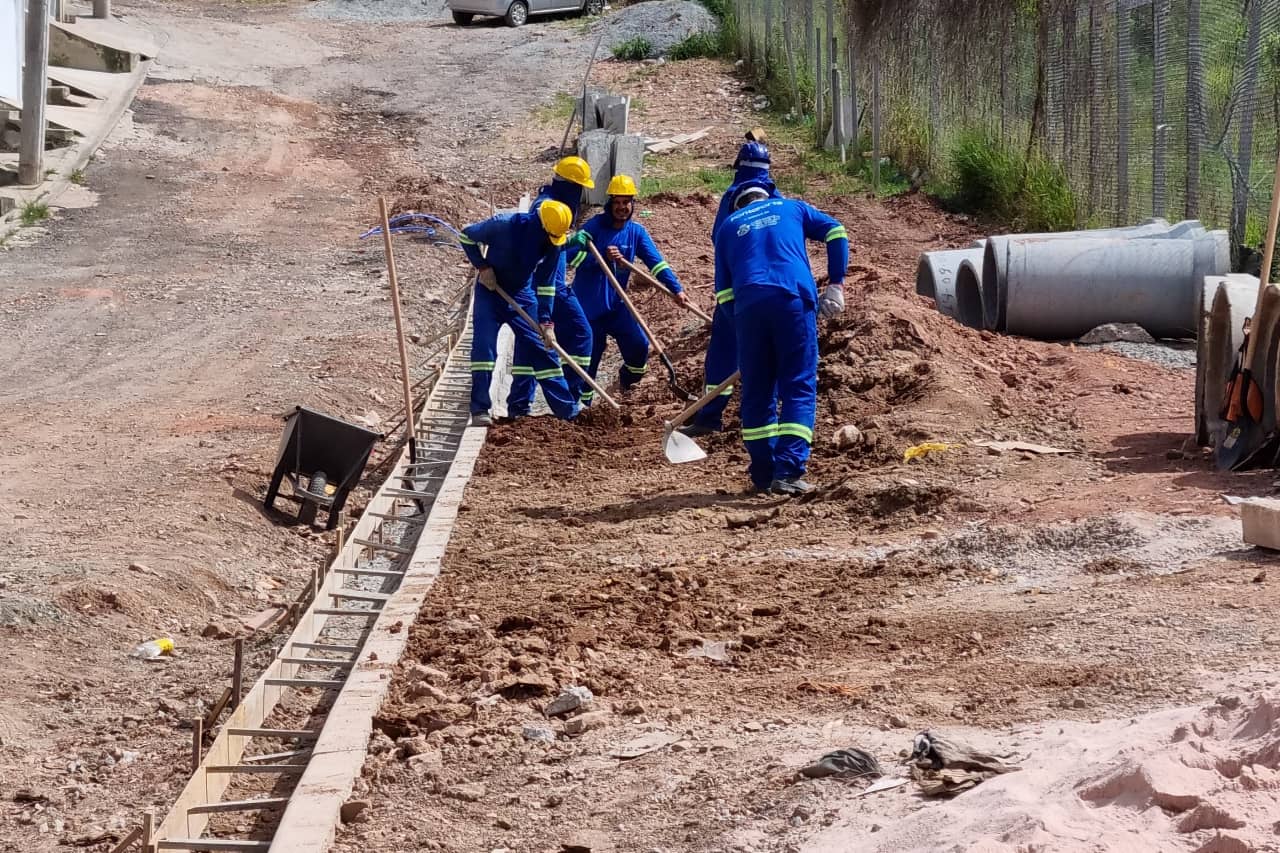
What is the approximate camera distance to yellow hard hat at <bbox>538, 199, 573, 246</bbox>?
9766 millimetres

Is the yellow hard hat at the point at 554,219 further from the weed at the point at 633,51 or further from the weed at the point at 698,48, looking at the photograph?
the weed at the point at 698,48

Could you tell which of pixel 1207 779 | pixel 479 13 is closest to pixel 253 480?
pixel 1207 779

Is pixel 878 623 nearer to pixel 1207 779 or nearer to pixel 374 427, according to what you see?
pixel 1207 779

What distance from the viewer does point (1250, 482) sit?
691 centimetres

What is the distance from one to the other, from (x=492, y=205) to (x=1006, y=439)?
11.2m

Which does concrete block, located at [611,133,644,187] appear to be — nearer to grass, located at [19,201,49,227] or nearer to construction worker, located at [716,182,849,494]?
grass, located at [19,201,49,227]

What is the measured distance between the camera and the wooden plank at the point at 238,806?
474cm

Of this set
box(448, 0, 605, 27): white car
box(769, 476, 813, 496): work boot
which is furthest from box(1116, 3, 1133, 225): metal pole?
box(448, 0, 605, 27): white car

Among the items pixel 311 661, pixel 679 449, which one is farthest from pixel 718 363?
pixel 311 661

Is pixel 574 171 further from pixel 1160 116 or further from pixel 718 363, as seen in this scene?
pixel 1160 116

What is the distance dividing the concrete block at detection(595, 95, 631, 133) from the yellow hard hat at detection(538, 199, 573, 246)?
10217mm

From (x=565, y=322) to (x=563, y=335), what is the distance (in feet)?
0.34

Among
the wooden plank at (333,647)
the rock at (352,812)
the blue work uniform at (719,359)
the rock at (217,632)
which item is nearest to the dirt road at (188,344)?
the rock at (217,632)

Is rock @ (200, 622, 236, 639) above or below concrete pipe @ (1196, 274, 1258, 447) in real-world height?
below
